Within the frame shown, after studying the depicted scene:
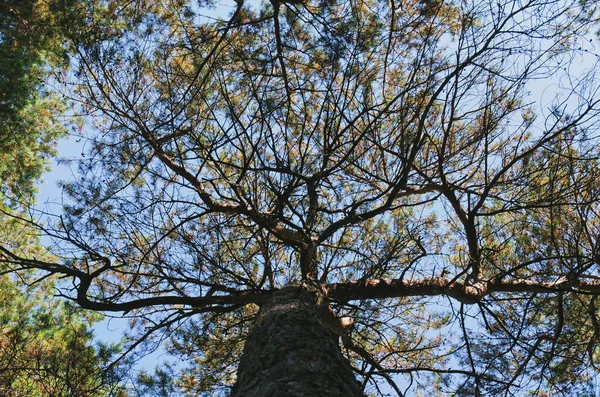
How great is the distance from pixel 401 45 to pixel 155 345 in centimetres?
318

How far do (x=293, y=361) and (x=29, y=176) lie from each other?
5.94 meters

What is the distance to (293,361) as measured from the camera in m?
1.62

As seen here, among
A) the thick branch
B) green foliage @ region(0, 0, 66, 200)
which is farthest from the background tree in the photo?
the thick branch

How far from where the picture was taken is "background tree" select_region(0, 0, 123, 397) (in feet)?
13.7

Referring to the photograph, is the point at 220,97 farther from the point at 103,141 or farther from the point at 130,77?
the point at 103,141

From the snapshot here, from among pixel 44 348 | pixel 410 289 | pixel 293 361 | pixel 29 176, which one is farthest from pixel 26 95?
pixel 293 361

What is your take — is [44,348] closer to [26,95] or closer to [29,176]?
[29,176]

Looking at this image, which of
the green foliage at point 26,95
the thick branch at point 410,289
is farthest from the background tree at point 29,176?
the thick branch at point 410,289

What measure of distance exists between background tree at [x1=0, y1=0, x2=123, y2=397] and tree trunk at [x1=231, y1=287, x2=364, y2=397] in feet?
7.53

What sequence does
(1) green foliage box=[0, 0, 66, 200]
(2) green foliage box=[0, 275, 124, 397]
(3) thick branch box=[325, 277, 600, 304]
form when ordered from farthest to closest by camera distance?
(1) green foliage box=[0, 0, 66, 200]
(2) green foliage box=[0, 275, 124, 397]
(3) thick branch box=[325, 277, 600, 304]

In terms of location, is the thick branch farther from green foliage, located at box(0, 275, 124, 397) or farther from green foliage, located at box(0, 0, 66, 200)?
green foliage, located at box(0, 0, 66, 200)

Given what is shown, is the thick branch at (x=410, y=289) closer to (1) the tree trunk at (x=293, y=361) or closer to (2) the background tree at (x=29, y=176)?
(1) the tree trunk at (x=293, y=361)

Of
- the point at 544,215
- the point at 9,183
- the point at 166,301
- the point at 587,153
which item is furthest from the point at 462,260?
the point at 9,183

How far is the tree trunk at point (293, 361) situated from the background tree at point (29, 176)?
7.53 feet
